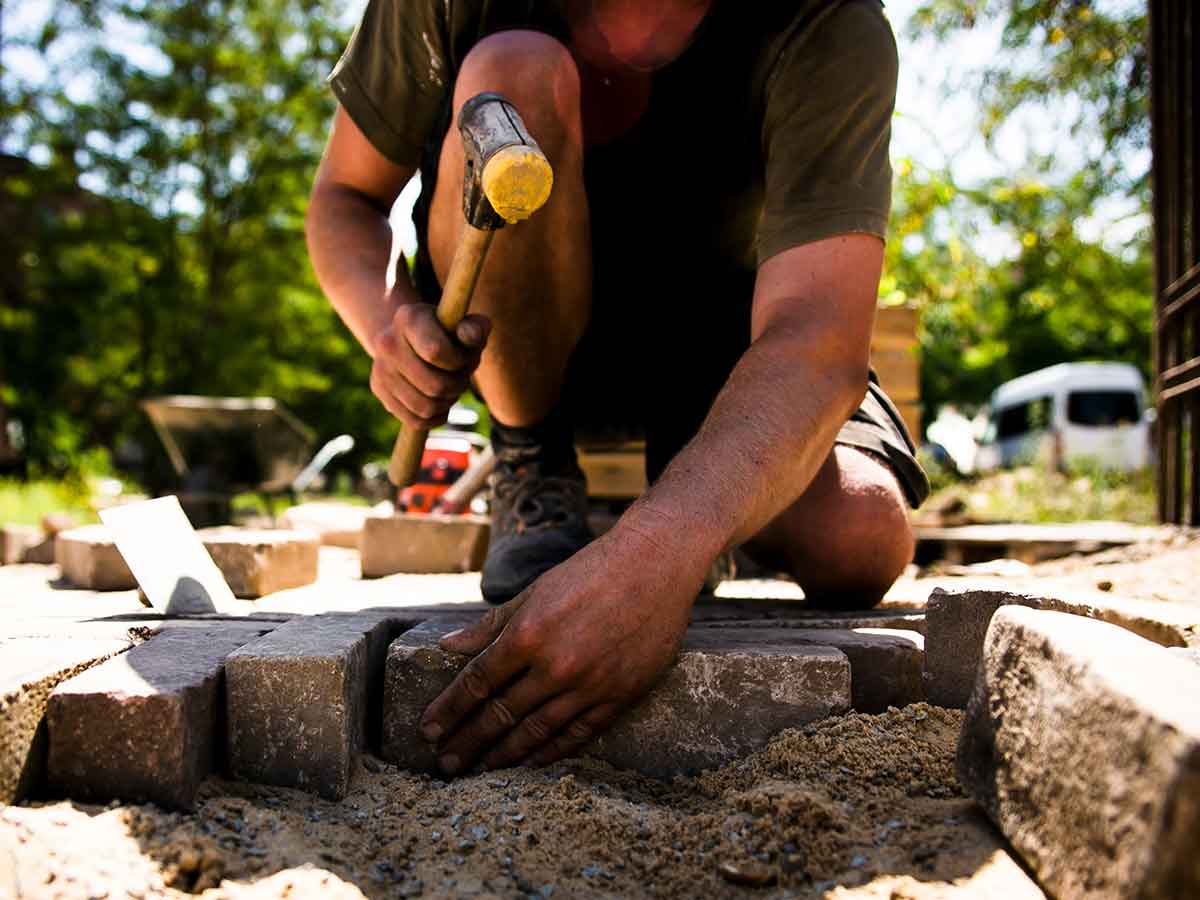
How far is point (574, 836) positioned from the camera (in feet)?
3.86

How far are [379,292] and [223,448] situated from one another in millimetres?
5874

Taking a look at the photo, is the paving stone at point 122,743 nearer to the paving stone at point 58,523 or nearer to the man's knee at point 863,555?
the man's knee at point 863,555

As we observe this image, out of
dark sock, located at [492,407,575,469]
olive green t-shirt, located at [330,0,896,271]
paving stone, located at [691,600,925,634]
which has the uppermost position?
olive green t-shirt, located at [330,0,896,271]

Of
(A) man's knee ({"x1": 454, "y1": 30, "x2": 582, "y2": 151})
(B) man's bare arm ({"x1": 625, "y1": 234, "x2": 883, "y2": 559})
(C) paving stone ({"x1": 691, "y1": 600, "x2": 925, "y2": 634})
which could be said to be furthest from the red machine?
(B) man's bare arm ({"x1": 625, "y1": 234, "x2": 883, "y2": 559})

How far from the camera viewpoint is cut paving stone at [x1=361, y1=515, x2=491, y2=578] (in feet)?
9.87

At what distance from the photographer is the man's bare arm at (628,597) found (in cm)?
131

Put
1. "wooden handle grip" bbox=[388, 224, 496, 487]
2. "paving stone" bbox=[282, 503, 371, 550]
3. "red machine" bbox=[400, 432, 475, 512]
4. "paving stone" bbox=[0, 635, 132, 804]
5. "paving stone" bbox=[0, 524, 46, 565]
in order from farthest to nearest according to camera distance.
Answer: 1. "red machine" bbox=[400, 432, 475, 512]
2. "paving stone" bbox=[282, 503, 371, 550]
3. "paving stone" bbox=[0, 524, 46, 565]
4. "wooden handle grip" bbox=[388, 224, 496, 487]
5. "paving stone" bbox=[0, 635, 132, 804]

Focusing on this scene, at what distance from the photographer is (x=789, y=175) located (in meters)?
1.86

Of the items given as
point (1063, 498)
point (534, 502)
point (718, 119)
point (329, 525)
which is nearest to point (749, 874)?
point (534, 502)

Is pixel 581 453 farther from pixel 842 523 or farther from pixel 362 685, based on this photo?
pixel 362 685

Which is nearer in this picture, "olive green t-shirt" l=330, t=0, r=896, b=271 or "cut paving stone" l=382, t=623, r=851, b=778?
"cut paving stone" l=382, t=623, r=851, b=778

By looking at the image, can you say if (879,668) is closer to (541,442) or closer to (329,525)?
(541,442)

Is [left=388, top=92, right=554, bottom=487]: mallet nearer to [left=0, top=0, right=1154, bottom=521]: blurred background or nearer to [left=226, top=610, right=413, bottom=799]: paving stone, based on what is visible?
[left=226, top=610, right=413, bottom=799]: paving stone

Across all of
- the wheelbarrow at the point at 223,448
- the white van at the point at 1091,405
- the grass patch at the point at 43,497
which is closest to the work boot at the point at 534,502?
the wheelbarrow at the point at 223,448
